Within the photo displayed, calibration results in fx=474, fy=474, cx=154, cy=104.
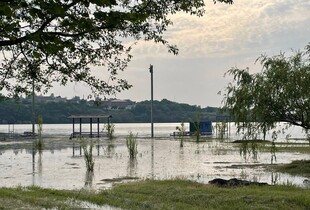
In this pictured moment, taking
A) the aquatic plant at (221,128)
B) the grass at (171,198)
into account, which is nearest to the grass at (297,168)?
the grass at (171,198)

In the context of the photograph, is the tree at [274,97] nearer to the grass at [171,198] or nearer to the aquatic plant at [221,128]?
the grass at [171,198]

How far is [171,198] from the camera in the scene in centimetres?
1020

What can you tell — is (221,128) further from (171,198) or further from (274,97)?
(171,198)

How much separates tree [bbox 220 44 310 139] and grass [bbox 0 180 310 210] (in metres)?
5.96

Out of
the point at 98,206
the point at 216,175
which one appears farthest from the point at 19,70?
the point at 216,175

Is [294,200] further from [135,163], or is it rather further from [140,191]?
[135,163]

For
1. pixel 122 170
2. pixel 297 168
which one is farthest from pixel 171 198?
pixel 297 168

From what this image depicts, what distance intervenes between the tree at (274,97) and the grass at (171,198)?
5.96 metres

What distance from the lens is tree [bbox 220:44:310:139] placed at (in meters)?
16.8

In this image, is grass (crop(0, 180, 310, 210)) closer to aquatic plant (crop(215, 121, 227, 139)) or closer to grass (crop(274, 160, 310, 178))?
grass (crop(274, 160, 310, 178))

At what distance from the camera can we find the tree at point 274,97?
16828 mm

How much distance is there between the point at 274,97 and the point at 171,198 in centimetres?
824

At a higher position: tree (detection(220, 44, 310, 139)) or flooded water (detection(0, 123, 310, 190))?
tree (detection(220, 44, 310, 139))

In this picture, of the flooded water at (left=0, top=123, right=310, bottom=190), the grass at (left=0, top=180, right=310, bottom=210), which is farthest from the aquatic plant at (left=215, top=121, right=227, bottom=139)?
the grass at (left=0, top=180, right=310, bottom=210)
